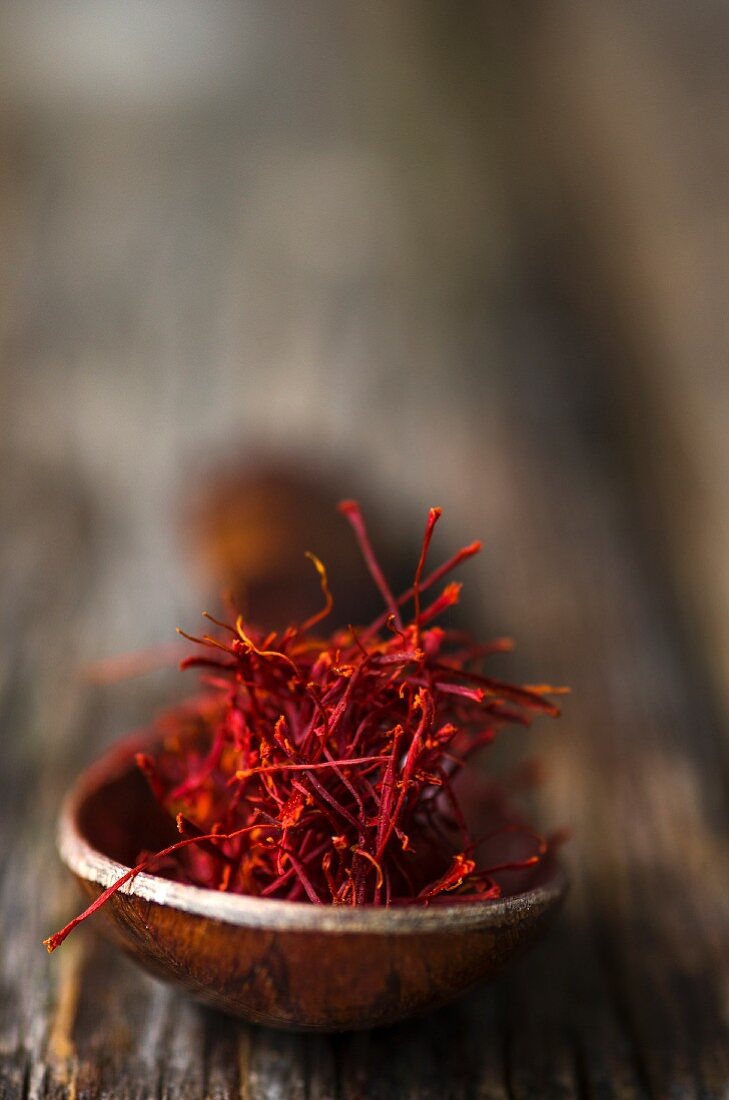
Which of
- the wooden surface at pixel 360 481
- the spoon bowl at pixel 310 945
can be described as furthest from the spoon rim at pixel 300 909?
the wooden surface at pixel 360 481

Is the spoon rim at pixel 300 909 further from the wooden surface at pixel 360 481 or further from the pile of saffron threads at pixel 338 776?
the wooden surface at pixel 360 481

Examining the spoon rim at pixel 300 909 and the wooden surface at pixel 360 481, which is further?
the wooden surface at pixel 360 481

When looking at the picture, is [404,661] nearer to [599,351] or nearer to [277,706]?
[277,706]

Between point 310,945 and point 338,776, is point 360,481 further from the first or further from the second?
point 310,945

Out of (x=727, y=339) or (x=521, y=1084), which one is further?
(x=727, y=339)

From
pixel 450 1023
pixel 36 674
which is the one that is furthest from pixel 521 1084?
pixel 36 674

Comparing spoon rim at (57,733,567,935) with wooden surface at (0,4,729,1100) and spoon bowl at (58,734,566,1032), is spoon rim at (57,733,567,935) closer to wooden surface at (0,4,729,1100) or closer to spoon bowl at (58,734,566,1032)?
spoon bowl at (58,734,566,1032)
